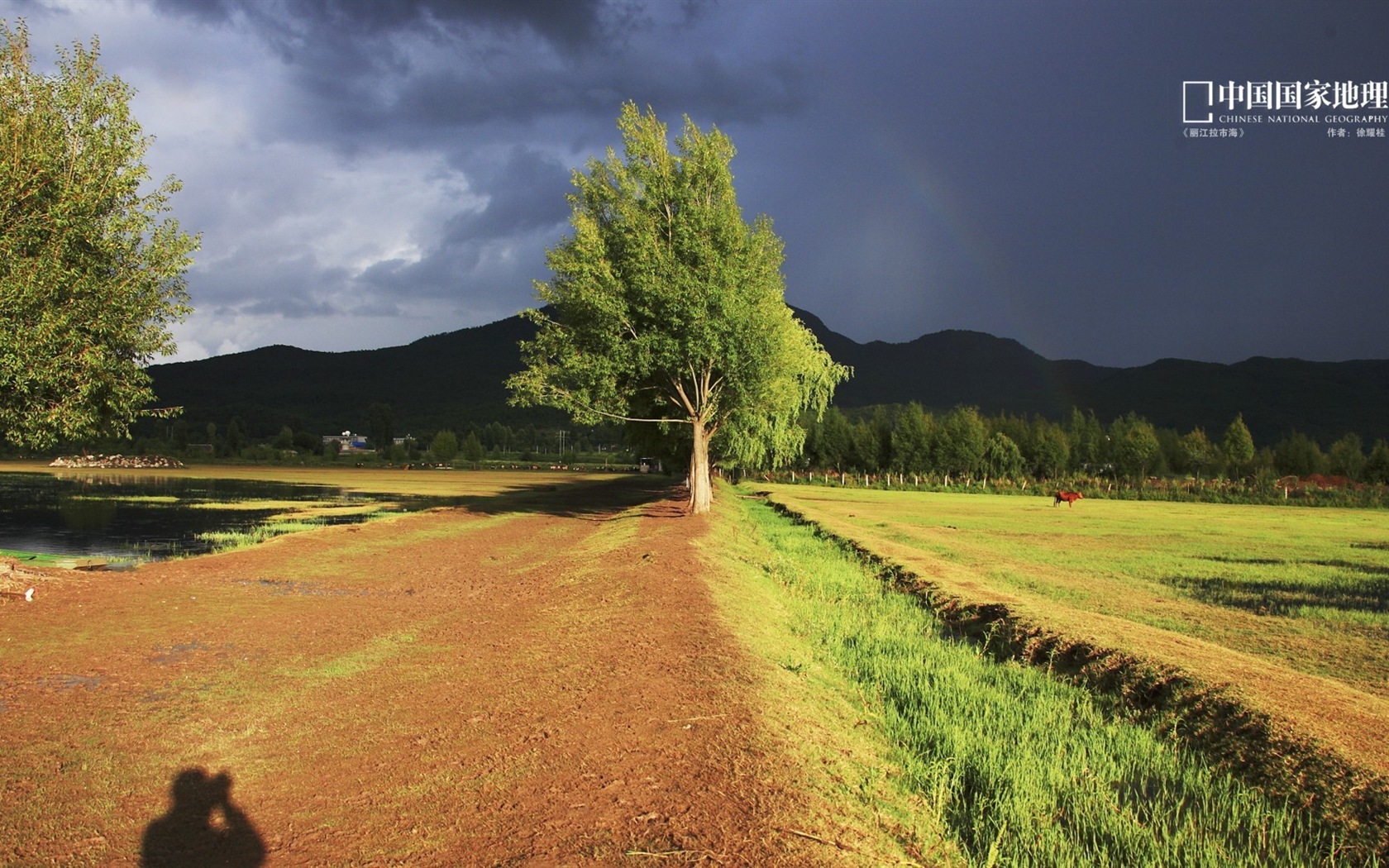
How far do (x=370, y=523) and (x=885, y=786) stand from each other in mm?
29889

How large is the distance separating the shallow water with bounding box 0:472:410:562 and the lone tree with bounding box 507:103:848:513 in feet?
44.8

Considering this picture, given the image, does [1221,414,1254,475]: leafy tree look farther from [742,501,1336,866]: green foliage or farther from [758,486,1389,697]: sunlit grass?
[742,501,1336,866]: green foliage

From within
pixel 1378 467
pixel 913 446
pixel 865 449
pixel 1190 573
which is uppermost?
pixel 913 446

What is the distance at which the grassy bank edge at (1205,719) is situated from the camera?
699 cm

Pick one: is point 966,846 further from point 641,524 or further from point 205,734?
point 641,524

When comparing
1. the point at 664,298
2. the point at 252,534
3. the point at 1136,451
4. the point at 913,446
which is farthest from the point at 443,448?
the point at 664,298

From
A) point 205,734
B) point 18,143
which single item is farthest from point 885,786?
point 18,143

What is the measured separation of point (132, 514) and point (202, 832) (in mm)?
44165

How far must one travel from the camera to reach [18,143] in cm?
1775

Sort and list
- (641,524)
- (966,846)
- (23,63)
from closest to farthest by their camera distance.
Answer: (966,846), (23,63), (641,524)

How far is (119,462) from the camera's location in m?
149

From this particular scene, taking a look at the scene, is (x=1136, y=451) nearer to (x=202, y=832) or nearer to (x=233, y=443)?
(x=202, y=832)

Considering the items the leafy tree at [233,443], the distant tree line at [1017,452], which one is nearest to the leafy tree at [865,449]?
the distant tree line at [1017,452]

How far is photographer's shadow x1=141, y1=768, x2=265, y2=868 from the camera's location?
5566mm
